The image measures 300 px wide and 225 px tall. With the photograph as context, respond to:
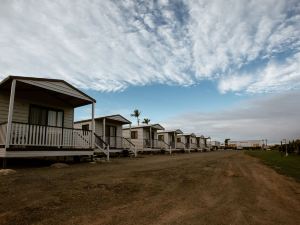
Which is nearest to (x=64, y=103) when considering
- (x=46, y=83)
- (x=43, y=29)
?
(x=46, y=83)

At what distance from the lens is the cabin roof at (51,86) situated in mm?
11562

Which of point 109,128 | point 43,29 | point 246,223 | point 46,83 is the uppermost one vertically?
point 43,29

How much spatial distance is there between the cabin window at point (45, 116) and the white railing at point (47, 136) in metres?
2.09

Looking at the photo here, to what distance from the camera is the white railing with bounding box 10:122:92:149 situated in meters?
11.3

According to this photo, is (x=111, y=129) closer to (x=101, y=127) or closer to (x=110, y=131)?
(x=110, y=131)

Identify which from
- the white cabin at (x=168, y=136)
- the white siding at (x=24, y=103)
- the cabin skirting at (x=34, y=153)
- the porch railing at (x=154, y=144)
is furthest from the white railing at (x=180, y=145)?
the cabin skirting at (x=34, y=153)

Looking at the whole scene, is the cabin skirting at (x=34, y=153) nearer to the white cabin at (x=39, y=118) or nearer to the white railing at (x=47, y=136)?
the white cabin at (x=39, y=118)

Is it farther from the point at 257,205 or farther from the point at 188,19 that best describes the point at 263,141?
the point at 257,205

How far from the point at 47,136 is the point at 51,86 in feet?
8.39

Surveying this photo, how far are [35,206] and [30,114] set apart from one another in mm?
10802

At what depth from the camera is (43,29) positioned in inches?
517

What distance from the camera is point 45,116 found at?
1526 cm

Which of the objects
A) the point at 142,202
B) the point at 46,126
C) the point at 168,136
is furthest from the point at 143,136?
the point at 142,202

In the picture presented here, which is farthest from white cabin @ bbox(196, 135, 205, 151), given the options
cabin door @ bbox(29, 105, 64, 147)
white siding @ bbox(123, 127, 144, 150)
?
cabin door @ bbox(29, 105, 64, 147)
